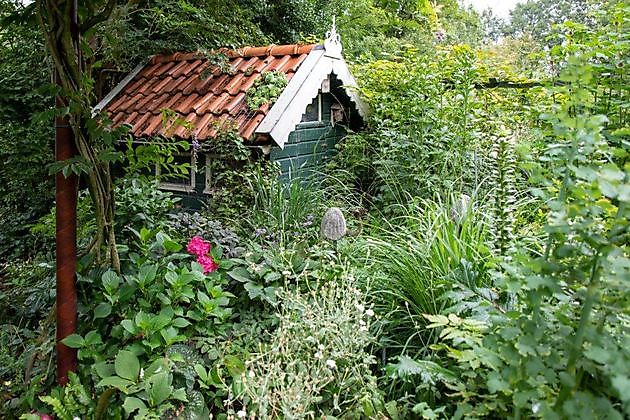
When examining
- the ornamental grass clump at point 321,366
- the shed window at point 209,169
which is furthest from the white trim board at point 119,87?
the ornamental grass clump at point 321,366

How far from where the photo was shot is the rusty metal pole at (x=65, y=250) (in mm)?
Result: 2162

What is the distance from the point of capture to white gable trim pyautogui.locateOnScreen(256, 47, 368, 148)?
166 inches

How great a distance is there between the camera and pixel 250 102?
4469mm

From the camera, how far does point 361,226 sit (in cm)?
363

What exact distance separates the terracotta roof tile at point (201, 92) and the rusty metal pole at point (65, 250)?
2133mm

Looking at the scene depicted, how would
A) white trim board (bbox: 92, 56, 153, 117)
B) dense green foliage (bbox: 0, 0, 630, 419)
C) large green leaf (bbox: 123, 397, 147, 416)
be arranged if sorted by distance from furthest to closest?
white trim board (bbox: 92, 56, 153, 117), large green leaf (bbox: 123, 397, 147, 416), dense green foliage (bbox: 0, 0, 630, 419)

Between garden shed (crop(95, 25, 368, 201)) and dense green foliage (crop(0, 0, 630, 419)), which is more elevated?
garden shed (crop(95, 25, 368, 201))

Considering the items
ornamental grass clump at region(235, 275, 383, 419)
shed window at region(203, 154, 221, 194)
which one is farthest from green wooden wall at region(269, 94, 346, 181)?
ornamental grass clump at region(235, 275, 383, 419)

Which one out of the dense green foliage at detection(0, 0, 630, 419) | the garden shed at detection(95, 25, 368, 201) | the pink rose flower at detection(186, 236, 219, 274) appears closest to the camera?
the dense green foliage at detection(0, 0, 630, 419)

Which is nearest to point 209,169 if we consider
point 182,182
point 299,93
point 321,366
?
point 182,182

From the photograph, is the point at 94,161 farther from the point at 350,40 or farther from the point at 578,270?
the point at 350,40

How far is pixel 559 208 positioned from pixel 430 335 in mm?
1292

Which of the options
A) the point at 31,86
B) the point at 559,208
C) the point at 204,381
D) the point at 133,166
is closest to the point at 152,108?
the point at 31,86

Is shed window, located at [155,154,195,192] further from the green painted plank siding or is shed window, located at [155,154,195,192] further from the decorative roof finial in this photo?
the decorative roof finial
